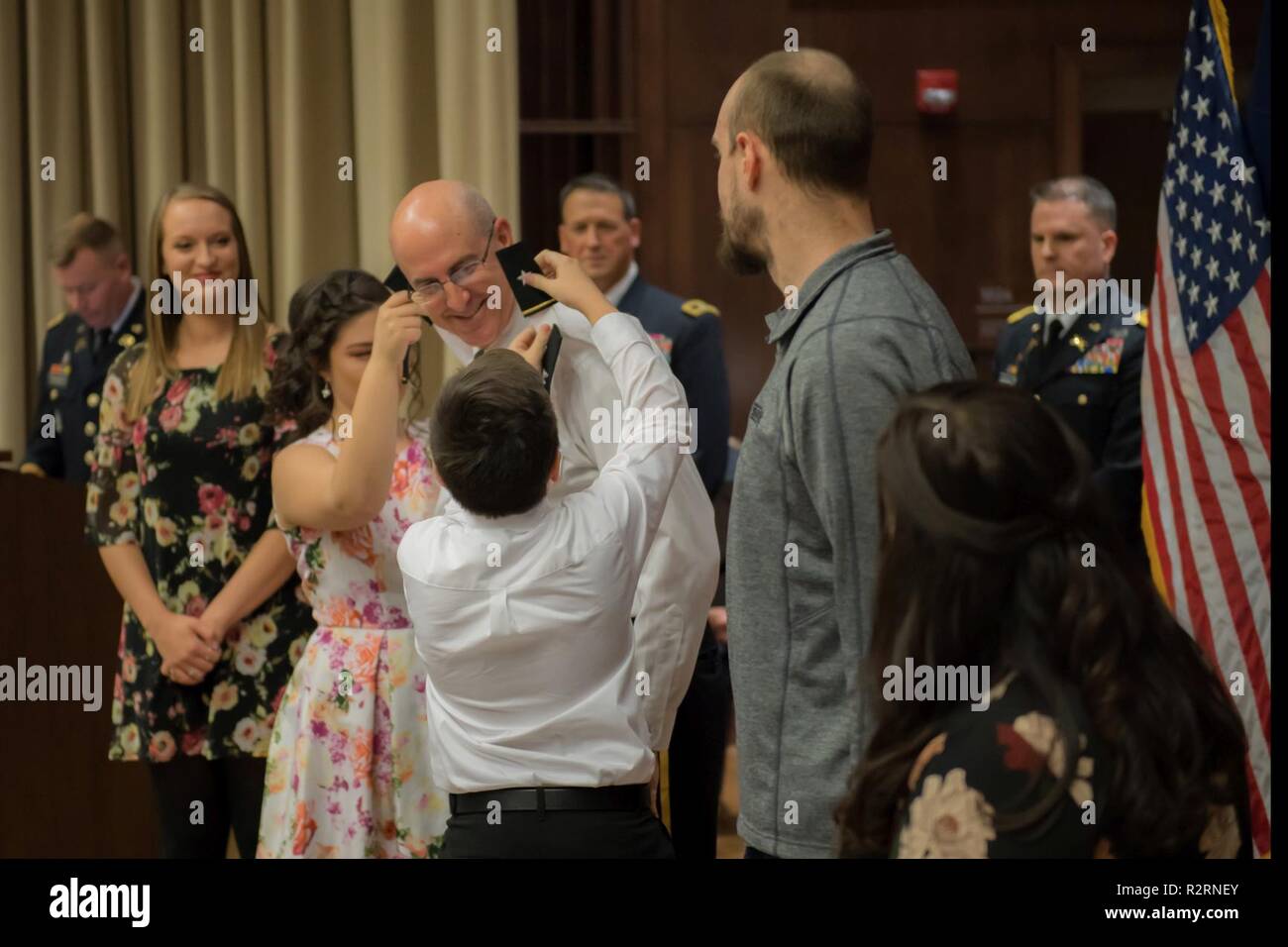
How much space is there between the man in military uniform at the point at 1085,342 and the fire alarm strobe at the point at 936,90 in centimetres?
105

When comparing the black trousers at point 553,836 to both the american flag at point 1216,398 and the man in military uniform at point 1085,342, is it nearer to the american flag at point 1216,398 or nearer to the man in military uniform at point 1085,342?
the american flag at point 1216,398

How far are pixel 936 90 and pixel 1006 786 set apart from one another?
371cm

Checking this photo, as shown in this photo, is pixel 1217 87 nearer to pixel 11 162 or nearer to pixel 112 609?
pixel 112 609

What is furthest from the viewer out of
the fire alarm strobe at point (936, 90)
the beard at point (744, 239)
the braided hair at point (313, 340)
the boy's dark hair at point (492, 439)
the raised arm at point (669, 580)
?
the fire alarm strobe at point (936, 90)

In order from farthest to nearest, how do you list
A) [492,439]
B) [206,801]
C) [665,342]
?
[665,342]
[206,801]
[492,439]

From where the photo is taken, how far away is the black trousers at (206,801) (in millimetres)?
2646

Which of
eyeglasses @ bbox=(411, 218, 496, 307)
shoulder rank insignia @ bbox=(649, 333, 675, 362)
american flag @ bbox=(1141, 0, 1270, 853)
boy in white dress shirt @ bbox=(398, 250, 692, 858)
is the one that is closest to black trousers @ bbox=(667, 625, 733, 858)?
boy in white dress shirt @ bbox=(398, 250, 692, 858)

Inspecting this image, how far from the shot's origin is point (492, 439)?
1934mm

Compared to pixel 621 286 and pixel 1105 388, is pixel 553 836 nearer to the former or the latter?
pixel 1105 388

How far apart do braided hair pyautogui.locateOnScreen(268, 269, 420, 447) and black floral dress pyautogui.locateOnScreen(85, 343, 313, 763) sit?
2.8 inches

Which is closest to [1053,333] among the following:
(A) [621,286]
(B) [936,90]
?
(A) [621,286]

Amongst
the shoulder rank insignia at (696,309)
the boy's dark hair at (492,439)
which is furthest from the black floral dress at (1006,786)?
the shoulder rank insignia at (696,309)

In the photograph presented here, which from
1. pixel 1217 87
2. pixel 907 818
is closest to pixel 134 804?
pixel 907 818
